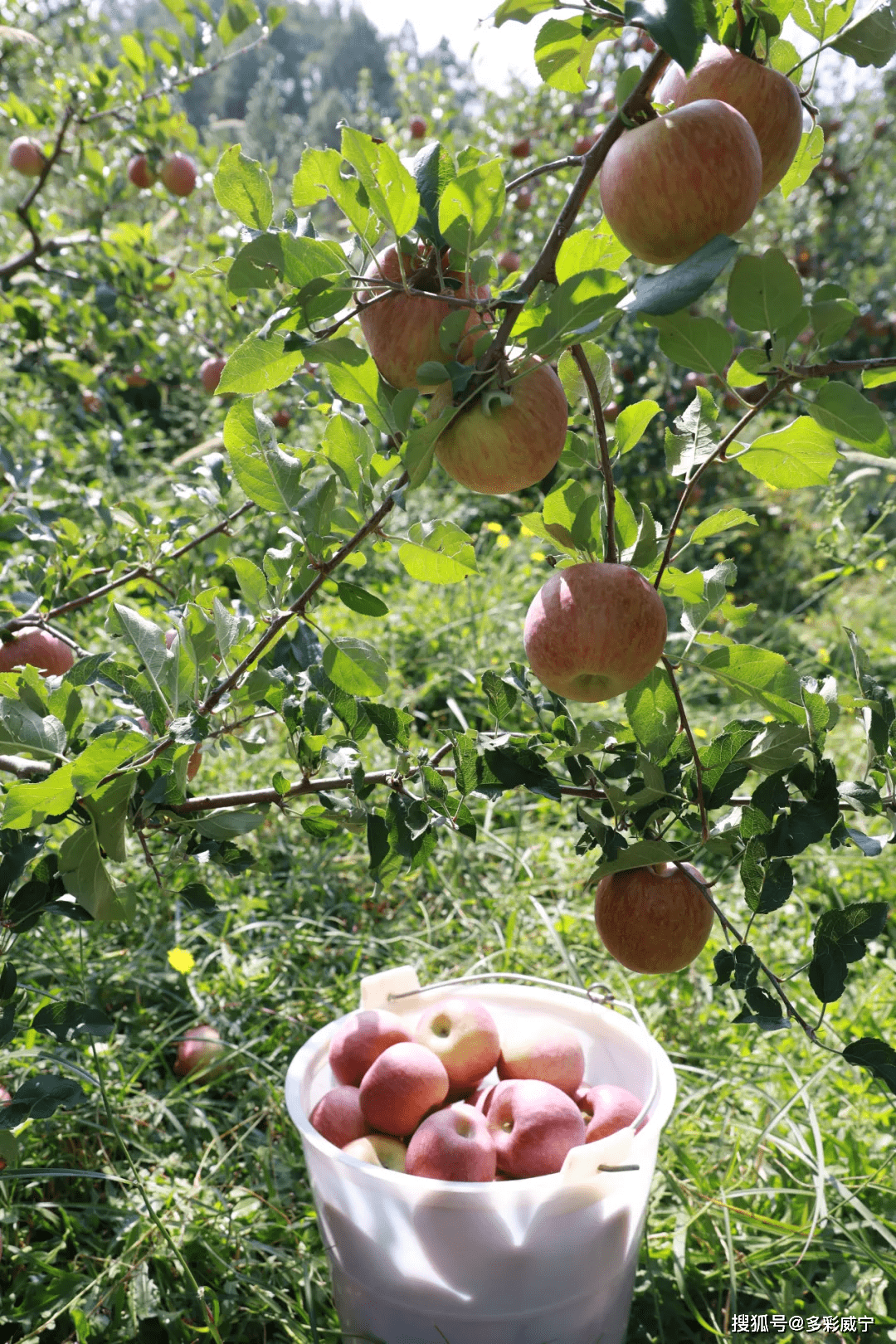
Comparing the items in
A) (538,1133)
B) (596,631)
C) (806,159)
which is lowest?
(538,1133)

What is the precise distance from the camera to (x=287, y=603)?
69cm

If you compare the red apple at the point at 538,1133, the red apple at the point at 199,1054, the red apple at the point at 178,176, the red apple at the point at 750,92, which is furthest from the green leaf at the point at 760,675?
the red apple at the point at 178,176

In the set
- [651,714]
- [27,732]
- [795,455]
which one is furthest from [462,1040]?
[795,455]

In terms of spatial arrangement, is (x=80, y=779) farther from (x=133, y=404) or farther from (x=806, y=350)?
(x=133, y=404)

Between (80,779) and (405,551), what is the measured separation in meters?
0.23

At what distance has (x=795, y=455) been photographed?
0.46 meters

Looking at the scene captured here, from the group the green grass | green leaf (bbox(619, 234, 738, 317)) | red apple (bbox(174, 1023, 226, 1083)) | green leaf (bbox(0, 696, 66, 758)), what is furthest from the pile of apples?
green leaf (bbox(619, 234, 738, 317))

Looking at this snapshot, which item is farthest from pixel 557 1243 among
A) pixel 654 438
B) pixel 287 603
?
pixel 654 438

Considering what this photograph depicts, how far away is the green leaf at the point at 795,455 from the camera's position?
1.47ft

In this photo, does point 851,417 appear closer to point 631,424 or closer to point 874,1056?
point 631,424

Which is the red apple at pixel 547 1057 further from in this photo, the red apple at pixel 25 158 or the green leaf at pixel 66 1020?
the red apple at pixel 25 158

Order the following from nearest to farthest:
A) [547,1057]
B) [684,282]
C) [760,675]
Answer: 1. [684,282]
2. [760,675]
3. [547,1057]

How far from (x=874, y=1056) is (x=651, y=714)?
24cm

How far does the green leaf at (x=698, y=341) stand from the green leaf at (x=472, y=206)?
9cm
